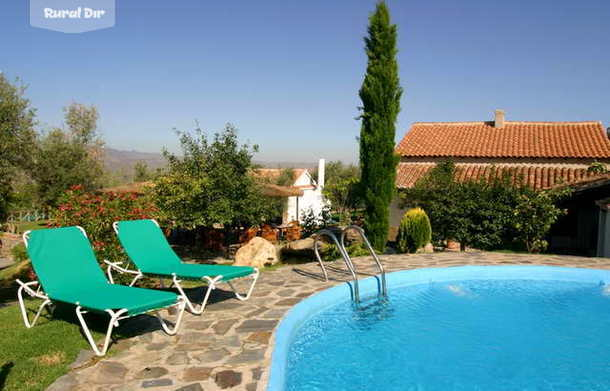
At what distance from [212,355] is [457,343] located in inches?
141

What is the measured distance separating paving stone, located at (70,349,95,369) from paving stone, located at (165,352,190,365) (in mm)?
748

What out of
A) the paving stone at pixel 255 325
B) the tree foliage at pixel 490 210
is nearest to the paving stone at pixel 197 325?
the paving stone at pixel 255 325

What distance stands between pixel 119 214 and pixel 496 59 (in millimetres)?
19199

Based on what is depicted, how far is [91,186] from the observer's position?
2814 centimetres

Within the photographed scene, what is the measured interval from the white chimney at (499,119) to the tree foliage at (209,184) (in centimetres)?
1599

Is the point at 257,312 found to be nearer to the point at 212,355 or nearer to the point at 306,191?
the point at 212,355

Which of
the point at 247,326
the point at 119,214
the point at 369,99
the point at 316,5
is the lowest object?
the point at 247,326

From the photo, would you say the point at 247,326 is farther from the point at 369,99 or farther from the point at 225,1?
the point at 225,1

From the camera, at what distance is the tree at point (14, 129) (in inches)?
667

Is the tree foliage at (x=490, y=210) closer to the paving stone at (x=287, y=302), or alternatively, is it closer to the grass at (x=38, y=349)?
the paving stone at (x=287, y=302)

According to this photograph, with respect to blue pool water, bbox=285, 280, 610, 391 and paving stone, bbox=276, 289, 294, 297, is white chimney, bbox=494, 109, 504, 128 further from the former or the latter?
paving stone, bbox=276, 289, 294, 297

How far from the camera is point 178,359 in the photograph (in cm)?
424

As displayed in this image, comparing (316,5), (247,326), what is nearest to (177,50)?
(316,5)

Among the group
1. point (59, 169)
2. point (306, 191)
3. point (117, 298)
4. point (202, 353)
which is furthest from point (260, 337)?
point (306, 191)
